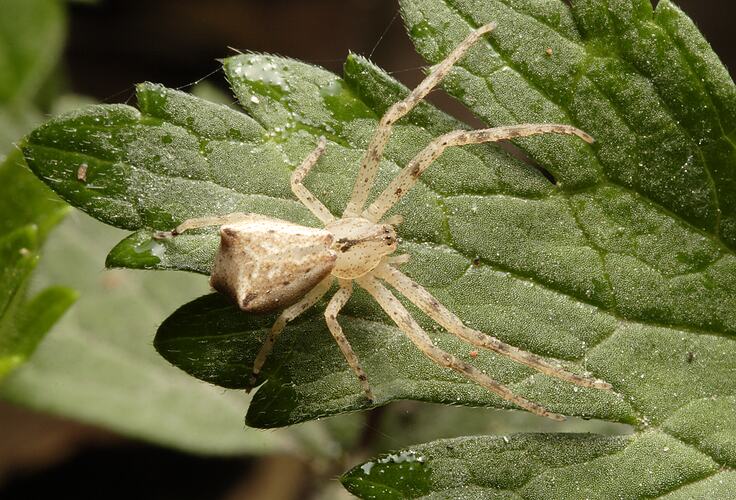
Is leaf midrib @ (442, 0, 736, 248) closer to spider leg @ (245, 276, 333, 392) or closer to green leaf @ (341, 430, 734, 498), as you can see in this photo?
green leaf @ (341, 430, 734, 498)

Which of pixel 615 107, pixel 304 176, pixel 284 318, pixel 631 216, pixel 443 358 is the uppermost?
pixel 615 107

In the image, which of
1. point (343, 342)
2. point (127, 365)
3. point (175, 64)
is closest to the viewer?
point (343, 342)

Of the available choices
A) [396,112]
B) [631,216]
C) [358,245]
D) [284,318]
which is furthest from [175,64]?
[631,216]

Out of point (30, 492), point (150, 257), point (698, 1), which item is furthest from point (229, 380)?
point (698, 1)

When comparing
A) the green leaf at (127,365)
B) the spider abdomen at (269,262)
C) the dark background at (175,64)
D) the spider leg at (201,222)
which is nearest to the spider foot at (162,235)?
the spider leg at (201,222)

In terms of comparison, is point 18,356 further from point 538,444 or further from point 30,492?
point 30,492

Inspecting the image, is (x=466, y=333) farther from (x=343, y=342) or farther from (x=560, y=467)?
(x=560, y=467)
